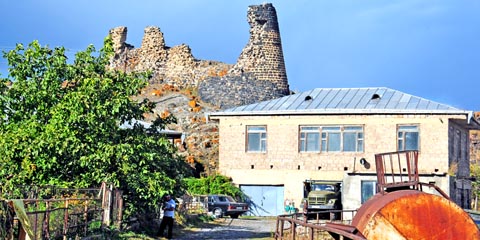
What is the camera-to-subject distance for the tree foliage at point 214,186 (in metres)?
44.3

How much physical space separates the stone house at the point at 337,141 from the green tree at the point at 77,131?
59.3 feet

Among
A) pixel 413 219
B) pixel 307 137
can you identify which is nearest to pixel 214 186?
pixel 307 137

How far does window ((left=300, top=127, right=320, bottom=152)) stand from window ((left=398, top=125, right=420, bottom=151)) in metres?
4.46

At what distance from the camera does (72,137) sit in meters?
23.5

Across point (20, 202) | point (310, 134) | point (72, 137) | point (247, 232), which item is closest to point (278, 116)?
point (310, 134)

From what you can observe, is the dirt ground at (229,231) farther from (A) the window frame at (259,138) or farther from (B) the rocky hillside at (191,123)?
(B) the rocky hillside at (191,123)

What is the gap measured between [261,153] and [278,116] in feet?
7.62

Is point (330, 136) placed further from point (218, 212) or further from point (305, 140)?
point (218, 212)

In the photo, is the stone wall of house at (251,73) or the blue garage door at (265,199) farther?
the stone wall of house at (251,73)

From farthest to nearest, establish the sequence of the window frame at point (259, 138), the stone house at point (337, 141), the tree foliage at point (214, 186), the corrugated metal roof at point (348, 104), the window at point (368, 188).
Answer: the window frame at point (259, 138) → the tree foliage at point (214, 186) → the corrugated metal roof at point (348, 104) → the stone house at point (337, 141) → the window at point (368, 188)

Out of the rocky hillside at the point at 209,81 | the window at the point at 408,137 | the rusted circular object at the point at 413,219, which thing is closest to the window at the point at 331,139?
the window at the point at 408,137

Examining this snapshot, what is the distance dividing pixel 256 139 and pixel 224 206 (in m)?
6.92

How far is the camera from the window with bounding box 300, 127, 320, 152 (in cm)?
4488

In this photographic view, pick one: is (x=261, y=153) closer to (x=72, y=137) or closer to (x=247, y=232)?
(x=247, y=232)
